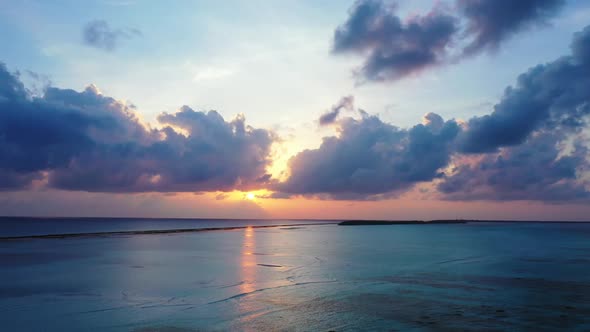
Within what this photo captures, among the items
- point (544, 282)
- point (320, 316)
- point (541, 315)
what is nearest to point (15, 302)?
point (320, 316)

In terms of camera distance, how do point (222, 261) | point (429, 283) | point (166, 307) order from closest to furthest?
point (166, 307), point (429, 283), point (222, 261)

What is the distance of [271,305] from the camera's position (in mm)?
20375

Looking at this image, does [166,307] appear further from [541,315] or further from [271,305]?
[541,315]

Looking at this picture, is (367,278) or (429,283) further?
(367,278)

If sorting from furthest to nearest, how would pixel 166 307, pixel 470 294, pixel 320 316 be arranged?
pixel 470 294 < pixel 166 307 < pixel 320 316

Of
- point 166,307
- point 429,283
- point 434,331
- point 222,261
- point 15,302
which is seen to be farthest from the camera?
point 222,261

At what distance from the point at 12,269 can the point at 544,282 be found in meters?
39.4

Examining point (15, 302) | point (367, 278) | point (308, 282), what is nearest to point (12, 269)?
point (15, 302)

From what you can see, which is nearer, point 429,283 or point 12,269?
point 429,283

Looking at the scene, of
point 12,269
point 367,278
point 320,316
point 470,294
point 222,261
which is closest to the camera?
point 320,316

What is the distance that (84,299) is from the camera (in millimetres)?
22016

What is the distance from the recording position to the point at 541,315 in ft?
60.5

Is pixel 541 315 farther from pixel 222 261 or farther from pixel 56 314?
pixel 222 261

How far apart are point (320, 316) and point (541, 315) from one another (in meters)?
9.52
